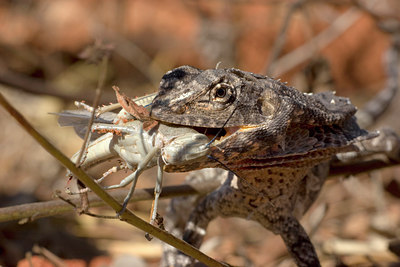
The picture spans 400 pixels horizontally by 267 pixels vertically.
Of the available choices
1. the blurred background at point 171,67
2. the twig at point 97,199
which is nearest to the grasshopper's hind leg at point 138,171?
the blurred background at point 171,67

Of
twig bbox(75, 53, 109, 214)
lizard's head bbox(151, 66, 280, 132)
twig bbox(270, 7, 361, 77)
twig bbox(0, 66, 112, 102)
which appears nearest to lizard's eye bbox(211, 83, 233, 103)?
lizard's head bbox(151, 66, 280, 132)

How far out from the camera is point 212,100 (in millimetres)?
1831

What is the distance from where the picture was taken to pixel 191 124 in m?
1.73

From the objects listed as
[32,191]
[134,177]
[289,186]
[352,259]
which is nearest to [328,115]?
[289,186]

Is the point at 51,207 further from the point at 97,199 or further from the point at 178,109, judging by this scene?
the point at 178,109

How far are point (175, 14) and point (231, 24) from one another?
1842mm

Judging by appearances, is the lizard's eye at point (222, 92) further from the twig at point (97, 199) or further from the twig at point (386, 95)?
the twig at point (386, 95)

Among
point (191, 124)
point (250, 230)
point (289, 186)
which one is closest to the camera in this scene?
point (191, 124)

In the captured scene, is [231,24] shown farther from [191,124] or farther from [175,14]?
[191,124]

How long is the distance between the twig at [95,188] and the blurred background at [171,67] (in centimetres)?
30

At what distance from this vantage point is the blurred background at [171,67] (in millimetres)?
4027

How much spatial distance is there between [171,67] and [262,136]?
5.59 metres

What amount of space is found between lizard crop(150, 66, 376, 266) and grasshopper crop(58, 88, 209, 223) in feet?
0.20

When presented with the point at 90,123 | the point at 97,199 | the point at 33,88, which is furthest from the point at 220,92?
the point at 33,88
